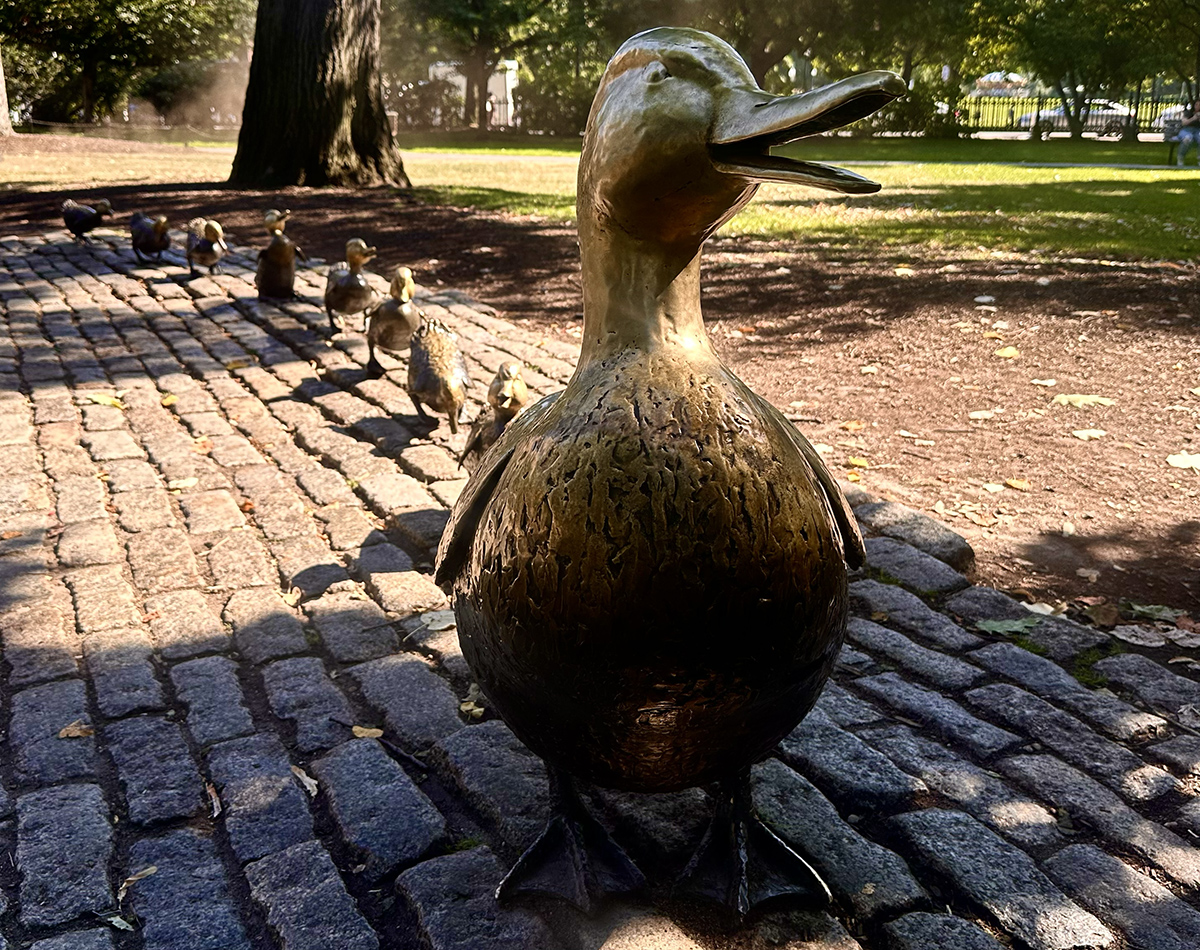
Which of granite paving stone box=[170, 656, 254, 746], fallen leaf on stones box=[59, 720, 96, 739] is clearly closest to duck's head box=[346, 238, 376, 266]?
granite paving stone box=[170, 656, 254, 746]

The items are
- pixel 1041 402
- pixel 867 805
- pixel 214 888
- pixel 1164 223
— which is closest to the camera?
pixel 214 888

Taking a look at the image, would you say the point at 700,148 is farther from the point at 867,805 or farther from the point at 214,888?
the point at 214,888

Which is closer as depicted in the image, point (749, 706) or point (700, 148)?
point (700, 148)

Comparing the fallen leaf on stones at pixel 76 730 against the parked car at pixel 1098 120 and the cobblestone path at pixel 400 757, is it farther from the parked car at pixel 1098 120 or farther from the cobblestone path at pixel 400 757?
the parked car at pixel 1098 120

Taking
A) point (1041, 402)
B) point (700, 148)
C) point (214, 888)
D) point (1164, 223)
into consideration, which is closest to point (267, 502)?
point (214, 888)

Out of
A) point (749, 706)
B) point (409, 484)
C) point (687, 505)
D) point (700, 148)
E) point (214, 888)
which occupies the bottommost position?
point (214, 888)

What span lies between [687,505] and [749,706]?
0.43 m

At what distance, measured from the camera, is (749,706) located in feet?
6.88

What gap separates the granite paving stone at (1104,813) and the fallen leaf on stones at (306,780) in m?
1.87

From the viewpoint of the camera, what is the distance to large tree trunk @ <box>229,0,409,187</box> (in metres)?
14.0

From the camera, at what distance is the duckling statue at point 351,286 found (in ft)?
24.0

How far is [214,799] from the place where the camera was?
2.87 meters

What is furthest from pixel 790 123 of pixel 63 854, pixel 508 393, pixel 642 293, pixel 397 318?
pixel 397 318

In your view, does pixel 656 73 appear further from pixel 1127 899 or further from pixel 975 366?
pixel 975 366
